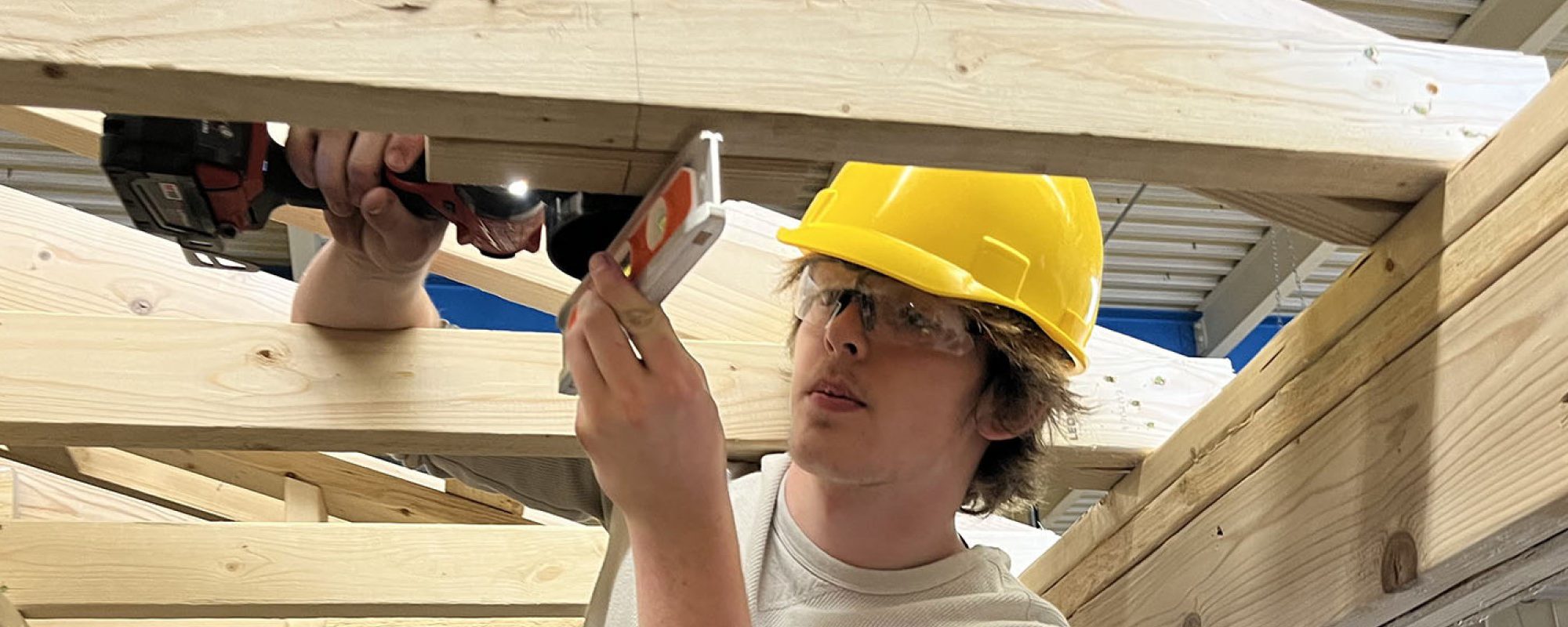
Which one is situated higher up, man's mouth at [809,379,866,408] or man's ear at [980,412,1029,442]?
man's ear at [980,412,1029,442]

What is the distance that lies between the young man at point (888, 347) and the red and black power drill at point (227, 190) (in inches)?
1.2

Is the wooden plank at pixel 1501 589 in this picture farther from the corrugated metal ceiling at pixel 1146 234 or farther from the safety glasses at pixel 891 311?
the corrugated metal ceiling at pixel 1146 234

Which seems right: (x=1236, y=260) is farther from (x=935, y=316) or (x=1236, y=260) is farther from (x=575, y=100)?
(x=575, y=100)

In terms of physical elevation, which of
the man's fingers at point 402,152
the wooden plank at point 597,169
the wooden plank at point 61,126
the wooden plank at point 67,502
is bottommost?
the wooden plank at point 597,169


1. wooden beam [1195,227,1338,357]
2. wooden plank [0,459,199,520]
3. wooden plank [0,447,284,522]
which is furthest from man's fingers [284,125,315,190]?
wooden beam [1195,227,1338,357]

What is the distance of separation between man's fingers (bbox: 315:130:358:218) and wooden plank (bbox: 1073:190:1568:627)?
970mm

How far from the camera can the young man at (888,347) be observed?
4.86 ft

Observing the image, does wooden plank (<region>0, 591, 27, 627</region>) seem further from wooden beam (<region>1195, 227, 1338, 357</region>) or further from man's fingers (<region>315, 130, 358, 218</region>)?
wooden beam (<region>1195, 227, 1338, 357</region>)

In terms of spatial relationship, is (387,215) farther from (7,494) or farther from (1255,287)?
(1255,287)

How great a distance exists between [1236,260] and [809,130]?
4.63 m

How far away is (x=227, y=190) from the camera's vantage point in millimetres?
1344

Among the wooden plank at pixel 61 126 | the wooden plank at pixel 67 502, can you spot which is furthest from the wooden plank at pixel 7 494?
the wooden plank at pixel 61 126

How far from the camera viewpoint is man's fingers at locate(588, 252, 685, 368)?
1.03 metres

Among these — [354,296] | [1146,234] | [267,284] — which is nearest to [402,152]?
[354,296]
